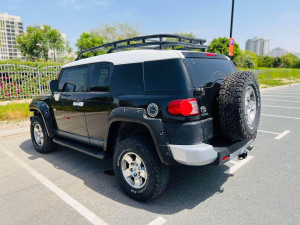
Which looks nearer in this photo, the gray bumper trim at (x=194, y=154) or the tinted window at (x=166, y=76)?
the gray bumper trim at (x=194, y=154)

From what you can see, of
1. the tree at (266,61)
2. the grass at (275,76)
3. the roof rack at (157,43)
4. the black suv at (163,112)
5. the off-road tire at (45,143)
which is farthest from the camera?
the tree at (266,61)

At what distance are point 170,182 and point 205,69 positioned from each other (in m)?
1.73

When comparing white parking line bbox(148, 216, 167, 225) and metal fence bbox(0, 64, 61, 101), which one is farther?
metal fence bbox(0, 64, 61, 101)

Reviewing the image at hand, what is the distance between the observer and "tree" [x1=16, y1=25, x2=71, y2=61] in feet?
126

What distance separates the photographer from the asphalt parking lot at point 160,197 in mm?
2615

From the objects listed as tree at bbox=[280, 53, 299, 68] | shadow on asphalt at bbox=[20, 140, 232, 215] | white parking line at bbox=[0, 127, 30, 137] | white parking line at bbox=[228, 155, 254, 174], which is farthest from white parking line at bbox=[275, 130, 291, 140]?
tree at bbox=[280, 53, 299, 68]

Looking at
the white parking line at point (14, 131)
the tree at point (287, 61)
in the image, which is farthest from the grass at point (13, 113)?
the tree at point (287, 61)

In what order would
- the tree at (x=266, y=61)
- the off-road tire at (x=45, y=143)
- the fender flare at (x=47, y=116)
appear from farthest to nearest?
the tree at (x=266, y=61) → the off-road tire at (x=45, y=143) → the fender flare at (x=47, y=116)

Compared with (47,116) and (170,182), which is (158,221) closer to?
(170,182)

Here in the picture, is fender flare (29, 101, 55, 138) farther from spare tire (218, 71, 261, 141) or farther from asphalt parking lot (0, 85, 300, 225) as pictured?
spare tire (218, 71, 261, 141)

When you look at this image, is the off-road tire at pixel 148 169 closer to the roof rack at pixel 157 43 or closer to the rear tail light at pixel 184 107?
the rear tail light at pixel 184 107

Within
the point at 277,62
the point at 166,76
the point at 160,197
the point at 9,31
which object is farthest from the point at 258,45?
the point at 160,197

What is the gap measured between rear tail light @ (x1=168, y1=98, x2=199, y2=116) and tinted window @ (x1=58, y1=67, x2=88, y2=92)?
1.83 m

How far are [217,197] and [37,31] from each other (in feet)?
142
